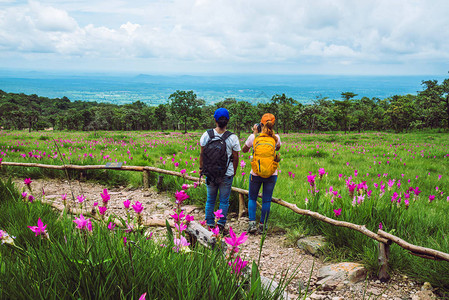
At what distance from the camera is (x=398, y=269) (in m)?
3.20

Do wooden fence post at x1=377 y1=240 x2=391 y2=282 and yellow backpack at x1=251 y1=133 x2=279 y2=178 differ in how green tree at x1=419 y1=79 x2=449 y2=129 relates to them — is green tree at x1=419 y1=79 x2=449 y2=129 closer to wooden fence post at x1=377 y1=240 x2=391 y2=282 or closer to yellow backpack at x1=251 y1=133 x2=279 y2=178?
yellow backpack at x1=251 y1=133 x2=279 y2=178

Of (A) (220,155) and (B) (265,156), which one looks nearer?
(A) (220,155)

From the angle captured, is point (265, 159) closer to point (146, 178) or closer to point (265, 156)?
point (265, 156)

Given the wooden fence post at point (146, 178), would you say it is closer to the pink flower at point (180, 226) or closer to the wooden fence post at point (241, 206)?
the wooden fence post at point (241, 206)

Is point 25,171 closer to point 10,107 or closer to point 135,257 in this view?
point 135,257

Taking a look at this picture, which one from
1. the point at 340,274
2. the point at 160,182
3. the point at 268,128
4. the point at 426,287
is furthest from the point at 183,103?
the point at 426,287

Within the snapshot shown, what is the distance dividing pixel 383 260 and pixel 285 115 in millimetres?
74546

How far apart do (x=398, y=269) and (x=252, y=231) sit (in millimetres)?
2178

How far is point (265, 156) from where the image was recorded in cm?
417

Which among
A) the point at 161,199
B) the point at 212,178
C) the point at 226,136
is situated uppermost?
the point at 226,136

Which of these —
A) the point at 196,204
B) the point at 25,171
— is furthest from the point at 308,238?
the point at 25,171

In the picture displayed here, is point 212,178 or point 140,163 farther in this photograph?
point 140,163

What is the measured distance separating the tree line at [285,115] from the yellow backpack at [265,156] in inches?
1646

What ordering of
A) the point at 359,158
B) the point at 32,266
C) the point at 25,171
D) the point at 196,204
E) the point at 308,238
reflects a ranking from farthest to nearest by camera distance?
the point at 359,158
the point at 25,171
the point at 196,204
the point at 308,238
the point at 32,266
